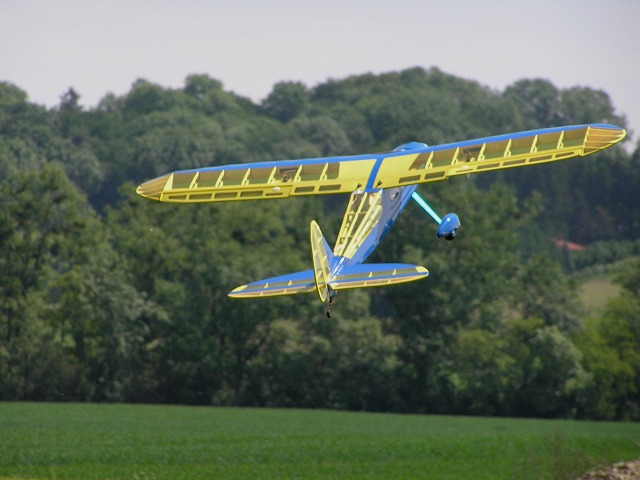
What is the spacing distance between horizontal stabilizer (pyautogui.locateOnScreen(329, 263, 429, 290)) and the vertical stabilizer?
185 mm

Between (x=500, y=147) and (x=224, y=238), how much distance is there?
42.3m

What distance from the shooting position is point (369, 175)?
2883cm

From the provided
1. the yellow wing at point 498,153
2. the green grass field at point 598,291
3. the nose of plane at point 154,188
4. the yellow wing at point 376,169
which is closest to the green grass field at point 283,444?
the yellow wing at point 498,153

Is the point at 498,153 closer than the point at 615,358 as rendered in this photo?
Yes

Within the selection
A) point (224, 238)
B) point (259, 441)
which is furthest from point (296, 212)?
point (259, 441)

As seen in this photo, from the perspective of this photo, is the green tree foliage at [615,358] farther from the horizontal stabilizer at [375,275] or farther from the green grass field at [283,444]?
the horizontal stabilizer at [375,275]

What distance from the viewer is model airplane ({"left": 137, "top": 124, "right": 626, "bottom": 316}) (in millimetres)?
27547

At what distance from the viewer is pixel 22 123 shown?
119 m

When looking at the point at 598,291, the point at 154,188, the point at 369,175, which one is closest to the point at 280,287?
the point at 154,188

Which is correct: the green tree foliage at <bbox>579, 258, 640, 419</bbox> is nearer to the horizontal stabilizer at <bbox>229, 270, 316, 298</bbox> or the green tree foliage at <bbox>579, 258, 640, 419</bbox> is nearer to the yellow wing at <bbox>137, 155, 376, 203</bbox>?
the yellow wing at <bbox>137, 155, 376, 203</bbox>

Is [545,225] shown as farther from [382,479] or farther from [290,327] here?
[382,479]

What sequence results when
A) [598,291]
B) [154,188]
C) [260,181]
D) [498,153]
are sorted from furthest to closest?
1. [598,291]
2. [260,181]
3. [498,153]
4. [154,188]

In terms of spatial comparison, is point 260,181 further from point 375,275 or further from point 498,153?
point 498,153

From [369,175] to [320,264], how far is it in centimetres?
417
